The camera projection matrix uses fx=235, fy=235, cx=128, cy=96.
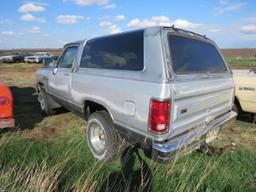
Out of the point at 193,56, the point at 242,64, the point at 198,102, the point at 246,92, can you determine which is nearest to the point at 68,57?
the point at 193,56

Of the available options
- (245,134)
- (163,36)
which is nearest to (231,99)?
(245,134)

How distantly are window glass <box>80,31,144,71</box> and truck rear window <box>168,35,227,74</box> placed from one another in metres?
0.44

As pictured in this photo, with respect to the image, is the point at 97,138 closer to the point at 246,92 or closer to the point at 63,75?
the point at 63,75

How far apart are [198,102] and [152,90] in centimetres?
77

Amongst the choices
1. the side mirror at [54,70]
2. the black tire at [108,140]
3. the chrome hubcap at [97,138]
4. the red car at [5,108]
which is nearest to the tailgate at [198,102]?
the black tire at [108,140]

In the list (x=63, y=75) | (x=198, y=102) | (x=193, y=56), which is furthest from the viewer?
(x=63, y=75)

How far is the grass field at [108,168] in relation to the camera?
8.87ft

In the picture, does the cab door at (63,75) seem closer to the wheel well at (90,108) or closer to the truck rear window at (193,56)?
the wheel well at (90,108)

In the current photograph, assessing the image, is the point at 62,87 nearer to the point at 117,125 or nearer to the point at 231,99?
the point at 117,125

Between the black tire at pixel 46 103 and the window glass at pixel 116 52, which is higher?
the window glass at pixel 116 52

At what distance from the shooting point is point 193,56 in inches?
135

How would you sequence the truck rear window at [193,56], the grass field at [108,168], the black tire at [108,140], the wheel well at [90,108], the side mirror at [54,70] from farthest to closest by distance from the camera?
1. the side mirror at [54,70]
2. the wheel well at [90,108]
3. the black tire at [108,140]
4. the truck rear window at [193,56]
5. the grass field at [108,168]

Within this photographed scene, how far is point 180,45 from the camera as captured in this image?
3.22m

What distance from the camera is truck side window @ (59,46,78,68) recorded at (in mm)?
4750
